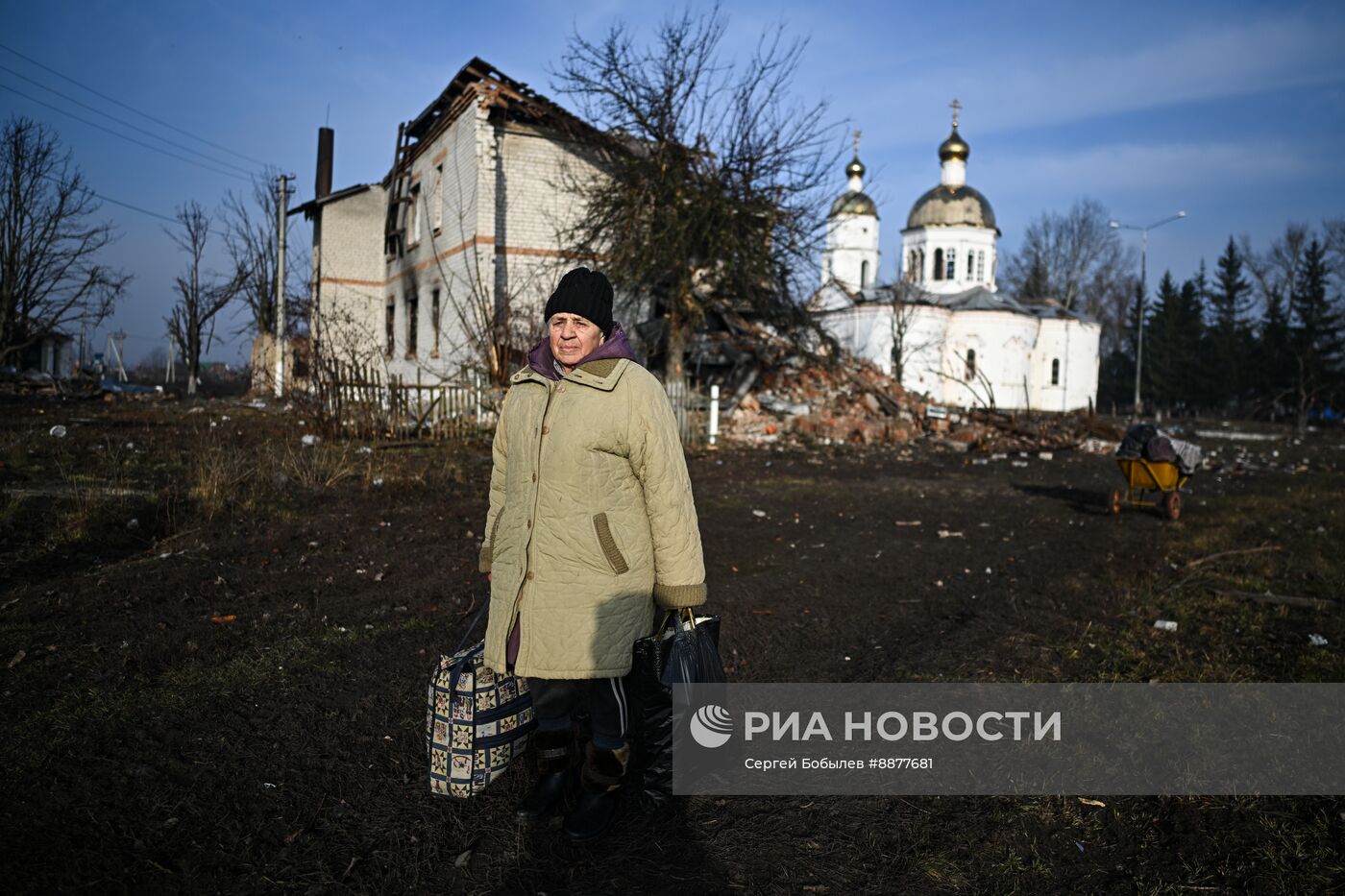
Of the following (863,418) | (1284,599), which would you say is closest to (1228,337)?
(863,418)

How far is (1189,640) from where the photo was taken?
5.33 m

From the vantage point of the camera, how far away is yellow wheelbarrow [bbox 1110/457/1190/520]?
10078 millimetres

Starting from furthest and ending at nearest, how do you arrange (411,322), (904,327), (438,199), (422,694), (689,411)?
(904,327)
(411,322)
(438,199)
(689,411)
(422,694)

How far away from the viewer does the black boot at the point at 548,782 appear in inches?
122

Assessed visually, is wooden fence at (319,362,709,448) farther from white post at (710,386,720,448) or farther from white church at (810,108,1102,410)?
white church at (810,108,1102,410)

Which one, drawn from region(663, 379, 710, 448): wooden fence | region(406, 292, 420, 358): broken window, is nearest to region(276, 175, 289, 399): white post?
region(406, 292, 420, 358): broken window

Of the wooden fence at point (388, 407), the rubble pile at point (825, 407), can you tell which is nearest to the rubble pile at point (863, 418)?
the rubble pile at point (825, 407)

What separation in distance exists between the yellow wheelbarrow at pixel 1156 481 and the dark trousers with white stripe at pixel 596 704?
29.8 feet

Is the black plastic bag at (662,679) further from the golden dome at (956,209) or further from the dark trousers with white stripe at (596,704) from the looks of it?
the golden dome at (956,209)

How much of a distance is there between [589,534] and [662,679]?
570mm

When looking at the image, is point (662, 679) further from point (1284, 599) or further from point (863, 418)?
point (863, 418)

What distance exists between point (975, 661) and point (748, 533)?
4.02 metres

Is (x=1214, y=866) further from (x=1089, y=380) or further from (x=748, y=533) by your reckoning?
(x=1089, y=380)

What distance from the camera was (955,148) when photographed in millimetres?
49281
